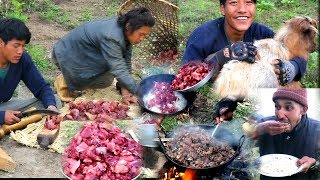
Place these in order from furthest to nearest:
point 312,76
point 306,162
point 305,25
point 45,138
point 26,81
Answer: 1. point 312,76
2. point 26,81
3. point 45,138
4. point 305,25
5. point 306,162

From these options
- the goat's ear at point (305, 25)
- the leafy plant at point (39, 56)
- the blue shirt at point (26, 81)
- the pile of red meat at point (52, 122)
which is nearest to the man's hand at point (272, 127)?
the goat's ear at point (305, 25)

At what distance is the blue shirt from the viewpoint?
5.45 metres

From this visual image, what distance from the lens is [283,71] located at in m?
4.54

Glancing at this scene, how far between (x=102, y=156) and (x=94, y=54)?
2263 millimetres

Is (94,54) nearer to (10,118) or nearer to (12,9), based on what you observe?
(10,118)

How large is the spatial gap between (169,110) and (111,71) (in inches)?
56.3

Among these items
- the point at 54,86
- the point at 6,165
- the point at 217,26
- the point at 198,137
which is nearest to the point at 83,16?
the point at 54,86

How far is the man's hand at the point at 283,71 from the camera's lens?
14.9 ft

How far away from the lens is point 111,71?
5969 mm

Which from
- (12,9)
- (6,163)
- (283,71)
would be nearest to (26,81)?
(6,163)

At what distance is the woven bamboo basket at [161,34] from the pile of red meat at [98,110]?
189cm

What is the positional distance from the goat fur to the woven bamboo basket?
266cm

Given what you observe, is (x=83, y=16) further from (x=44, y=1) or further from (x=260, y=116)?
(x=260, y=116)

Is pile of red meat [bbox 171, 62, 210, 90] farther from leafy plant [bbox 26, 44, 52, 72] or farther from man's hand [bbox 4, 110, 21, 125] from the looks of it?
leafy plant [bbox 26, 44, 52, 72]
